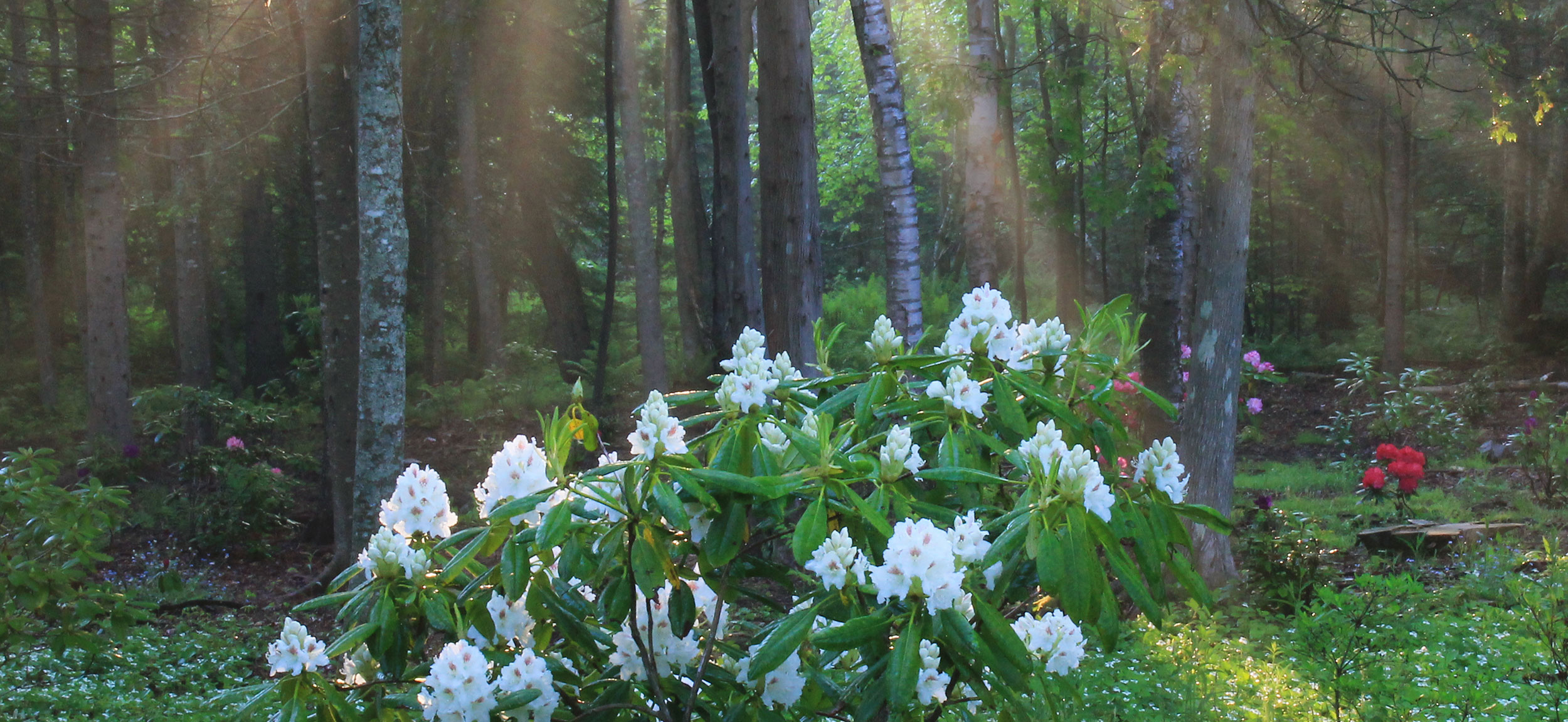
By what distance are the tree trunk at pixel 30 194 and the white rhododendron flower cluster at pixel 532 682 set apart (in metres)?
10.7

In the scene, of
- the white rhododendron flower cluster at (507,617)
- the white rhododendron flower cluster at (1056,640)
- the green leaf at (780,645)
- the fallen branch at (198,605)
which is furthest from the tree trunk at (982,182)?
the green leaf at (780,645)

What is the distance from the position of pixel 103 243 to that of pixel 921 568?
12133mm

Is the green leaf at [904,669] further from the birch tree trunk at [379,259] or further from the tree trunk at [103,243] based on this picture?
the tree trunk at [103,243]

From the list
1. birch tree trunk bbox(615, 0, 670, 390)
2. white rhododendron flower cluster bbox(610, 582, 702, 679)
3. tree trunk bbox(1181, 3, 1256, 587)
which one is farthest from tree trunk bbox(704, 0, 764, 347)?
white rhododendron flower cluster bbox(610, 582, 702, 679)

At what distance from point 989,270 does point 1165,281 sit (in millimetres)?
2700

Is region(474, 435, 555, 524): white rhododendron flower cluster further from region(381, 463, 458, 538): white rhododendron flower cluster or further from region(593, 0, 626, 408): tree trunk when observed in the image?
region(593, 0, 626, 408): tree trunk

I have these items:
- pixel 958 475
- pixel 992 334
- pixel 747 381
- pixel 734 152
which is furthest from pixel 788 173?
pixel 958 475

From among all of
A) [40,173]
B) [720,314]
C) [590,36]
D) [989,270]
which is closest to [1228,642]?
[989,270]

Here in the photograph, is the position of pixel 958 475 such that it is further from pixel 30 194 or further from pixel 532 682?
pixel 30 194

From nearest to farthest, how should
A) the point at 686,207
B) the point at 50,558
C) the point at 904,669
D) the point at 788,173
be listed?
the point at 904,669 < the point at 50,558 < the point at 788,173 < the point at 686,207

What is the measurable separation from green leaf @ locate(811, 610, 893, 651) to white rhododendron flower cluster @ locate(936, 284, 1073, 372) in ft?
2.30

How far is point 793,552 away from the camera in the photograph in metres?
1.93

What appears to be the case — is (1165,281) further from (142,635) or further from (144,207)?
(144,207)

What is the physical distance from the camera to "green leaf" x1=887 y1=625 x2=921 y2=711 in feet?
5.13
